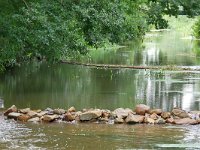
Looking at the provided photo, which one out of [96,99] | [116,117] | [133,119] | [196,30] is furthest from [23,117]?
[196,30]

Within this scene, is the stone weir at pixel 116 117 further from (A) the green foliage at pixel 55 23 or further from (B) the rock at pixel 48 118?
(A) the green foliage at pixel 55 23

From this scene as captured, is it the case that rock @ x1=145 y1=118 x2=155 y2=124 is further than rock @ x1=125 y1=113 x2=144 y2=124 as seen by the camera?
No

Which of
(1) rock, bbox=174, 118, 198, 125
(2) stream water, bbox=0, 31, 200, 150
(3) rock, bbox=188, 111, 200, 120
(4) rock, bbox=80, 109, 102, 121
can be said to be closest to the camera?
(2) stream water, bbox=0, 31, 200, 150

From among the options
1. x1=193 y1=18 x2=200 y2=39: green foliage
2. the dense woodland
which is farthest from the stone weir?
x1=193 y1=18 x2=200 y2=39: green foliage

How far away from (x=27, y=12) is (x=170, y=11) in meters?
6.72

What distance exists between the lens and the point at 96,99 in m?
22.0

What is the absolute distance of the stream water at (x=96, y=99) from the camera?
12.9 m

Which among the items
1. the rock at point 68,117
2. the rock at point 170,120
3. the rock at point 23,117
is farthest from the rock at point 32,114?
the rock at point 170,120

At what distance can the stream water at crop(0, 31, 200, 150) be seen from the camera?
12.9 metres

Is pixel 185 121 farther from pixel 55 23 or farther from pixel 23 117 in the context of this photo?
pixel 55 23

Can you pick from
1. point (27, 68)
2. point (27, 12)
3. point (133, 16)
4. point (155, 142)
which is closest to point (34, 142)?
point (155, 142)

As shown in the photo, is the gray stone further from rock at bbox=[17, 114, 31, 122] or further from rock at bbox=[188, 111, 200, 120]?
rock at bbox=[17, 114, 31, 122]

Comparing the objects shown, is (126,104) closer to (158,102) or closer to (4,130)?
(158,102)

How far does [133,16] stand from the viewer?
1372 inches
